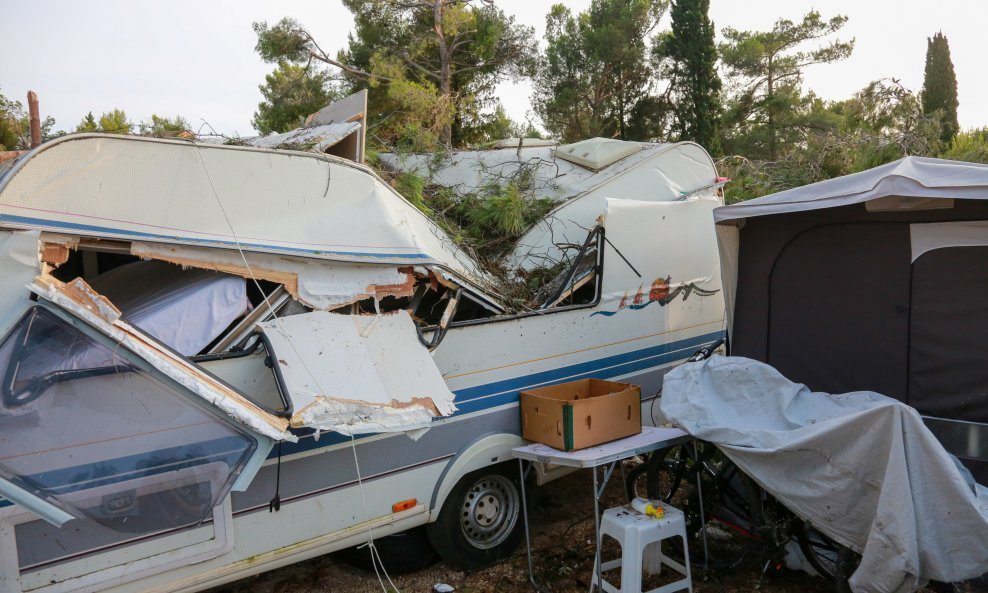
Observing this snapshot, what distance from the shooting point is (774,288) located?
4945mm

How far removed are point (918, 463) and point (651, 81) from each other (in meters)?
22.6

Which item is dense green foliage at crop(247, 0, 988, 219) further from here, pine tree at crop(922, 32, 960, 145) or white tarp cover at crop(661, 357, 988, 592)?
white tarp cover at crop(661, 357, 988, 592)

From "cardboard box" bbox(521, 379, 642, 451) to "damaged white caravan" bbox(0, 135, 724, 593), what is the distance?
0.15 meters

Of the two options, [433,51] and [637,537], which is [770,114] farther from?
[637,537]

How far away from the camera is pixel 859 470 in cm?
326

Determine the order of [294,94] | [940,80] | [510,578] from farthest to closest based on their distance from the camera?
[940,80], [294,94], [510,578]

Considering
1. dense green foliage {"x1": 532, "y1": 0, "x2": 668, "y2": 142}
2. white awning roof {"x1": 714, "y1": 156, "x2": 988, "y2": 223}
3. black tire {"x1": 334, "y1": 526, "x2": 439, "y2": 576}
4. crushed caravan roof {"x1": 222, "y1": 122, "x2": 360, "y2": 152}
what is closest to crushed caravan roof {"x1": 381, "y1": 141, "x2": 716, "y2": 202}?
crushed caravan roof {"x1": 222, "y1": 122, "x2": 360, "y2": 152}

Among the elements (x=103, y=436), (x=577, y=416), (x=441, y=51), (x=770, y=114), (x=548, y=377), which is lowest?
(x=577, y=416)

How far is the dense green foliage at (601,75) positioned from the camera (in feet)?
73.7

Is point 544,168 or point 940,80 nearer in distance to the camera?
point 544,168

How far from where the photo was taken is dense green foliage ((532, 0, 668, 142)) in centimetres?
2247

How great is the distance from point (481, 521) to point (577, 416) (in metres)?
0.99

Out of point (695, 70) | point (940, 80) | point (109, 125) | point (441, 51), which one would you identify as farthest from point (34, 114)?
point (940, 80)

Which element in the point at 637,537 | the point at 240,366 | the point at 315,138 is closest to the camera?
the point at 240,366
